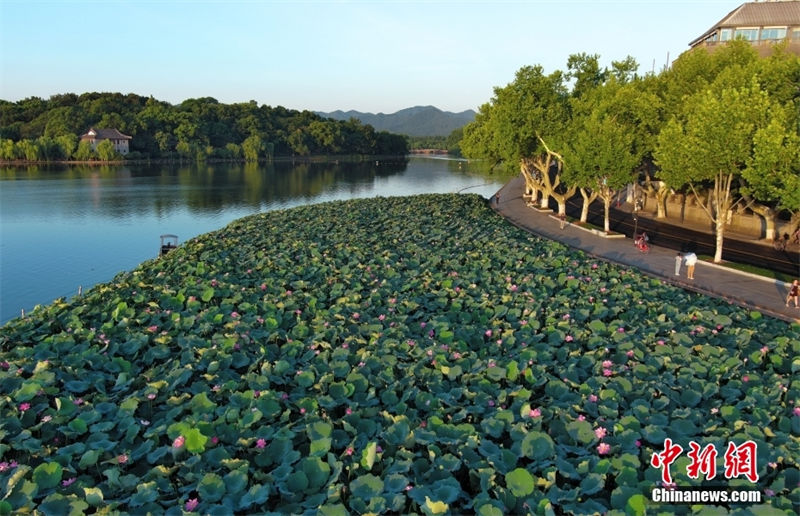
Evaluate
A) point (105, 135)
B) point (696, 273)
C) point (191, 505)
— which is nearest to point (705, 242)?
point (696, 273)

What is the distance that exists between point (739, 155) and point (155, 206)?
62.6 m

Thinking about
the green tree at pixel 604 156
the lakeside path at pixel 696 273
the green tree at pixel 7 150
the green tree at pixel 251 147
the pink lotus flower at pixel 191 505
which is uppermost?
the green tree at pixel 251 147

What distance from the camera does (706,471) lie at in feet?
24.4

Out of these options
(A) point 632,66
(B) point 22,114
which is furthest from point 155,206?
(B) point 22,114

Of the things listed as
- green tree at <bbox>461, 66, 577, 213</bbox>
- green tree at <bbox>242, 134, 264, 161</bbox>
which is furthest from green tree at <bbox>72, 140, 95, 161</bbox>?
green tree at <bbox>461, 66, 577, 213</bbox>

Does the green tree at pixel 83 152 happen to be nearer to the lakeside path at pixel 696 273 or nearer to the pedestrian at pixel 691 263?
the lakeside path at pixel 696 273

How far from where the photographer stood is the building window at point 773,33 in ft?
194

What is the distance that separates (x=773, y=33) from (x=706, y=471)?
7172 centimetres

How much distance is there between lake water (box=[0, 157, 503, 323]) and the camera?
36.7 meters

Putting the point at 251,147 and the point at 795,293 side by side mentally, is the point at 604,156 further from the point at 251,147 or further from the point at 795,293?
the point at 251,147

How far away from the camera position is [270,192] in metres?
84.5

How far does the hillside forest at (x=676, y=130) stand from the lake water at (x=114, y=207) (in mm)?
33058

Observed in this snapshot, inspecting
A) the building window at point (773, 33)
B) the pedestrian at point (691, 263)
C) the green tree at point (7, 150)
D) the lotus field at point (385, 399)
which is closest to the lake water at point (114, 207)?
the green tree at point (7, 150)

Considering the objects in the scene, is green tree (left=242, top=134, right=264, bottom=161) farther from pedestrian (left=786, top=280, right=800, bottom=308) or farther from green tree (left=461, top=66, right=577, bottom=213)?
pedestrian (left=786, top=280, right=800, bottom=308)
